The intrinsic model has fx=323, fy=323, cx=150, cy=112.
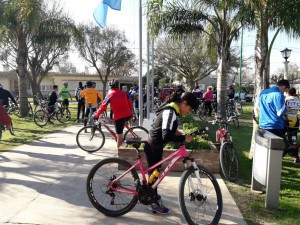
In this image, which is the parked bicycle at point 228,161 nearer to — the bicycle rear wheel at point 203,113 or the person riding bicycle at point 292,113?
the person riding bicycle at point 292,113

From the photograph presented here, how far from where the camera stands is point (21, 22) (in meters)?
13.9

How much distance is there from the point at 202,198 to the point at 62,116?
11586 mm

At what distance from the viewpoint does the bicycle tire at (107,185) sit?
404 cm

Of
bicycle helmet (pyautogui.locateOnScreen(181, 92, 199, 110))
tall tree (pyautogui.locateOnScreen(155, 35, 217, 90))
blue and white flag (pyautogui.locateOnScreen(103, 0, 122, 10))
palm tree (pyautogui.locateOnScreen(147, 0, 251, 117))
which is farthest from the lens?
tall tree (pyautogui.locateOnScreen(155, 35, 217, 90))

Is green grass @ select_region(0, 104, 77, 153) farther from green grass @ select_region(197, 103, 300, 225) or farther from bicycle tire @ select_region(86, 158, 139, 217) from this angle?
green grass @ select_region(197, 103, 300, 225)

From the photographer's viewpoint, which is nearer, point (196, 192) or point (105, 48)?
point (196, 192)

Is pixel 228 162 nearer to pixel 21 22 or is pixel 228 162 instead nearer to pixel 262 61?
pixel 262 61

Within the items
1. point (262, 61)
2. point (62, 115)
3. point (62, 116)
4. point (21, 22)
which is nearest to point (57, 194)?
point (262, 61)

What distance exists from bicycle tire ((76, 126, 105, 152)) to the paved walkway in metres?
0.19

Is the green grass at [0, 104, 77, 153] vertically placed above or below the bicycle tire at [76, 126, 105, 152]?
below

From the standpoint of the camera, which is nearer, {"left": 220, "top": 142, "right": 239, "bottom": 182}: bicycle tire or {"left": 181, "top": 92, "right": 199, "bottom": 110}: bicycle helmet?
{"left": 181, "top": 92, "right": 199, "bottom": 110}: bicycle helmet

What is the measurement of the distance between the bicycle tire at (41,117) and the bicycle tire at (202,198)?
32.8 feet

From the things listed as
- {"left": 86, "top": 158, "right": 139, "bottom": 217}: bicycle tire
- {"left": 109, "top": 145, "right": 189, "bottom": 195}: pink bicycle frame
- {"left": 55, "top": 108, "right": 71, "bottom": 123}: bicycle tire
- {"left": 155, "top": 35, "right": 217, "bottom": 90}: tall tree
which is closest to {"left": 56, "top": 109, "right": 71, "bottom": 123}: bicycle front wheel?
{"left": 55, "top": 108, "right": 71, "bottom": 123}: bicycle tire

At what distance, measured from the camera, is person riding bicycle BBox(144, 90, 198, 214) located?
3.77 meters
